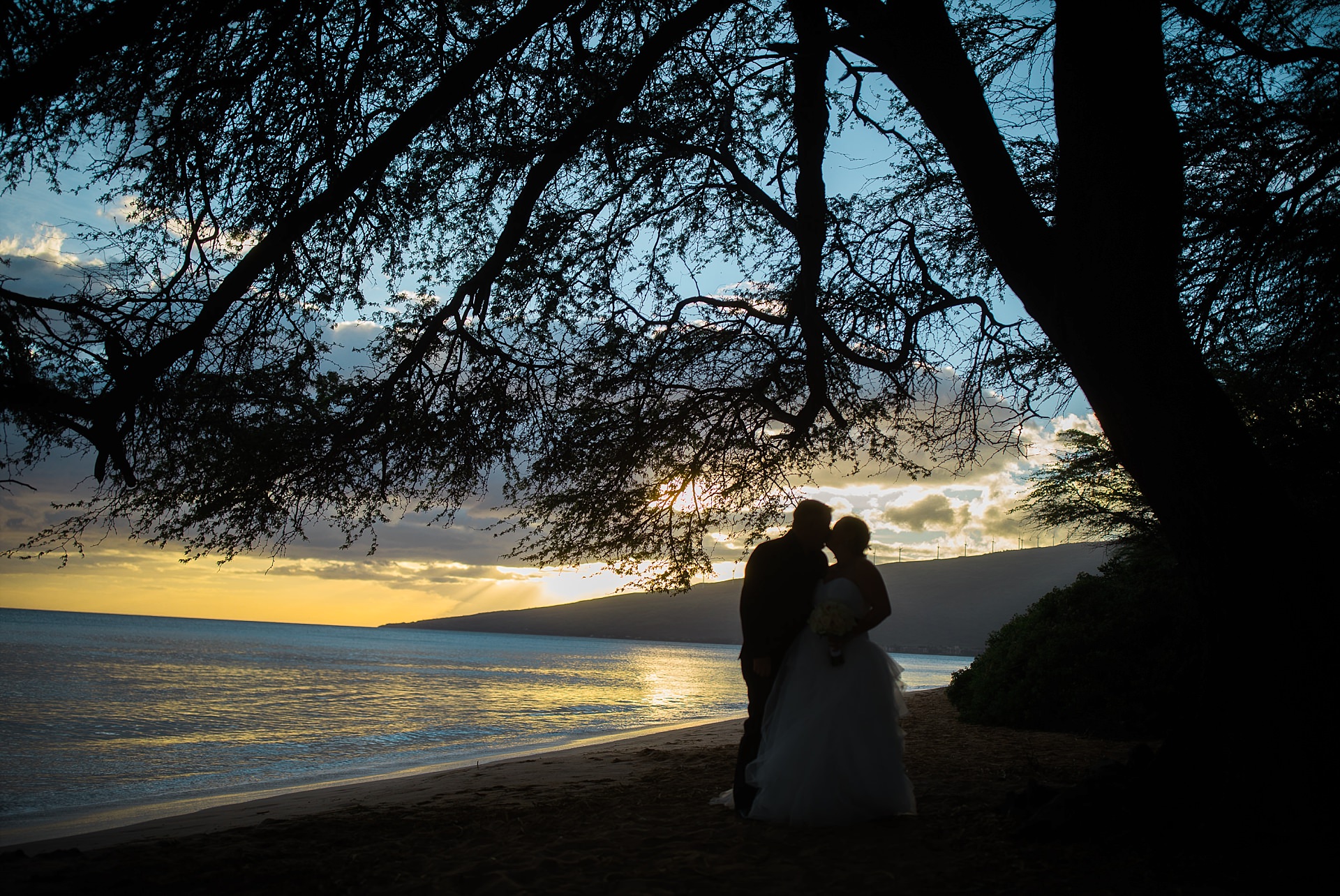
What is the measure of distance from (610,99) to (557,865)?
542 cm

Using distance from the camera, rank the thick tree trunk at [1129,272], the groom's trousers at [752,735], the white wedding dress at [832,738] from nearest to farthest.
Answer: the thick tree trunk at [1129,272] < the white wedding dress at [832,738] < the groom's trousers at [752,735]

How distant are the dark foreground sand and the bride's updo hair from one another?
6.01 feet

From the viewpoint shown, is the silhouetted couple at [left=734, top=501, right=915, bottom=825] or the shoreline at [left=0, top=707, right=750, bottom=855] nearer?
the silhouetted couple at [left=734, top=501, right=915, bottom=825]

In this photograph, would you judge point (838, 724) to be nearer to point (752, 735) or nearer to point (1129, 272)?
point (752, 735)

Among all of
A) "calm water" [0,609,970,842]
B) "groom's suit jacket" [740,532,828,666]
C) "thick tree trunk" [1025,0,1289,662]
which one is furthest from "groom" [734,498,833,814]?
"calm water" [0,609,970,842]

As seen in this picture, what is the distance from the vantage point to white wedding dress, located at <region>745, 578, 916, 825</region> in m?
5.02

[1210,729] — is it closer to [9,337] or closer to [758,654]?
[758,654]

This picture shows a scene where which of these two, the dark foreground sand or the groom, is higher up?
the groom

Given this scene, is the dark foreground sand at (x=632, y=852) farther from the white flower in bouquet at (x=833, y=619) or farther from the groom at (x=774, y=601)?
the white flower in bouquet at (x=833, y=619)

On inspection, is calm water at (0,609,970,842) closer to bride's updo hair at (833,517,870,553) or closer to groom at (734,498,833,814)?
groom at (734,498,833,814)

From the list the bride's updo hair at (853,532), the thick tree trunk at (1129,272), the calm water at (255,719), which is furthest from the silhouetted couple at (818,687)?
the calm water at (255,719)

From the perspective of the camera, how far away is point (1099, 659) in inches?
391

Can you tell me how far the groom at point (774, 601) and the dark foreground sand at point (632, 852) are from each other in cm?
60

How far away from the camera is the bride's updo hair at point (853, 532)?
5512mm
